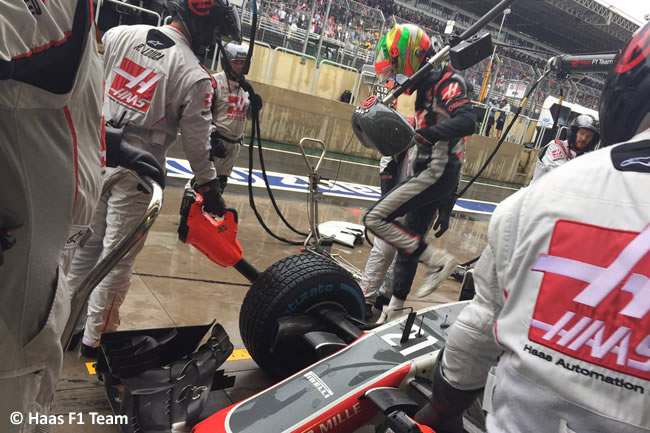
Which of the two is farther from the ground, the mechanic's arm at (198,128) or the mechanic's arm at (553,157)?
the mechanic's arm at (553,157)

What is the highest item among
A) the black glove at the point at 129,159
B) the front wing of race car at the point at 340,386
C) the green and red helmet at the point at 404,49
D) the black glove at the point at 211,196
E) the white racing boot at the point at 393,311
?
the green and red helmet at the point at 404,49

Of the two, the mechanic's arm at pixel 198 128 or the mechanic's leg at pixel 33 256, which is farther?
the mechanic's arm at pixel 198 128

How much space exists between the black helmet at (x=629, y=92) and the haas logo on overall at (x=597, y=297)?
37 cm

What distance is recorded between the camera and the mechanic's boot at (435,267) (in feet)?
10.8

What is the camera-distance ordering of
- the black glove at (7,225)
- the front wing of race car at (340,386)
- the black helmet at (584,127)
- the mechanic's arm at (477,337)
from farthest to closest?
the black helmet at (584,127)
the front wing of race car at (340,386)
the mechanic's arm at (477,337)
the black glove at (7,225)

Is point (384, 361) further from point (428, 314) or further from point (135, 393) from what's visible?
point (135, 393)

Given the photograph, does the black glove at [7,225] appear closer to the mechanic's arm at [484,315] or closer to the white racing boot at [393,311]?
the mechanic's arm at [484,315]

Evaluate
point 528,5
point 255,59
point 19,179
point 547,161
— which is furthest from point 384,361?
point 528,5

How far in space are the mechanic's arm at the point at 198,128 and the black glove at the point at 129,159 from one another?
41.9 inches

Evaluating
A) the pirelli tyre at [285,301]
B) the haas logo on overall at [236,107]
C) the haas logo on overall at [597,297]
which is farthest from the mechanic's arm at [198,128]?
the haas logo on overall at [236,107]

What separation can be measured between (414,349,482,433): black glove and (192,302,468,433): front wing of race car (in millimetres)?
444

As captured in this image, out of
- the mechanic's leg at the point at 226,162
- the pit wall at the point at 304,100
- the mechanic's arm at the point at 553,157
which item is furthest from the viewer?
the pit wall at the point at 304,100

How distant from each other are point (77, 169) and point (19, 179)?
0.15 m

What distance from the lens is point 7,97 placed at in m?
0.96
